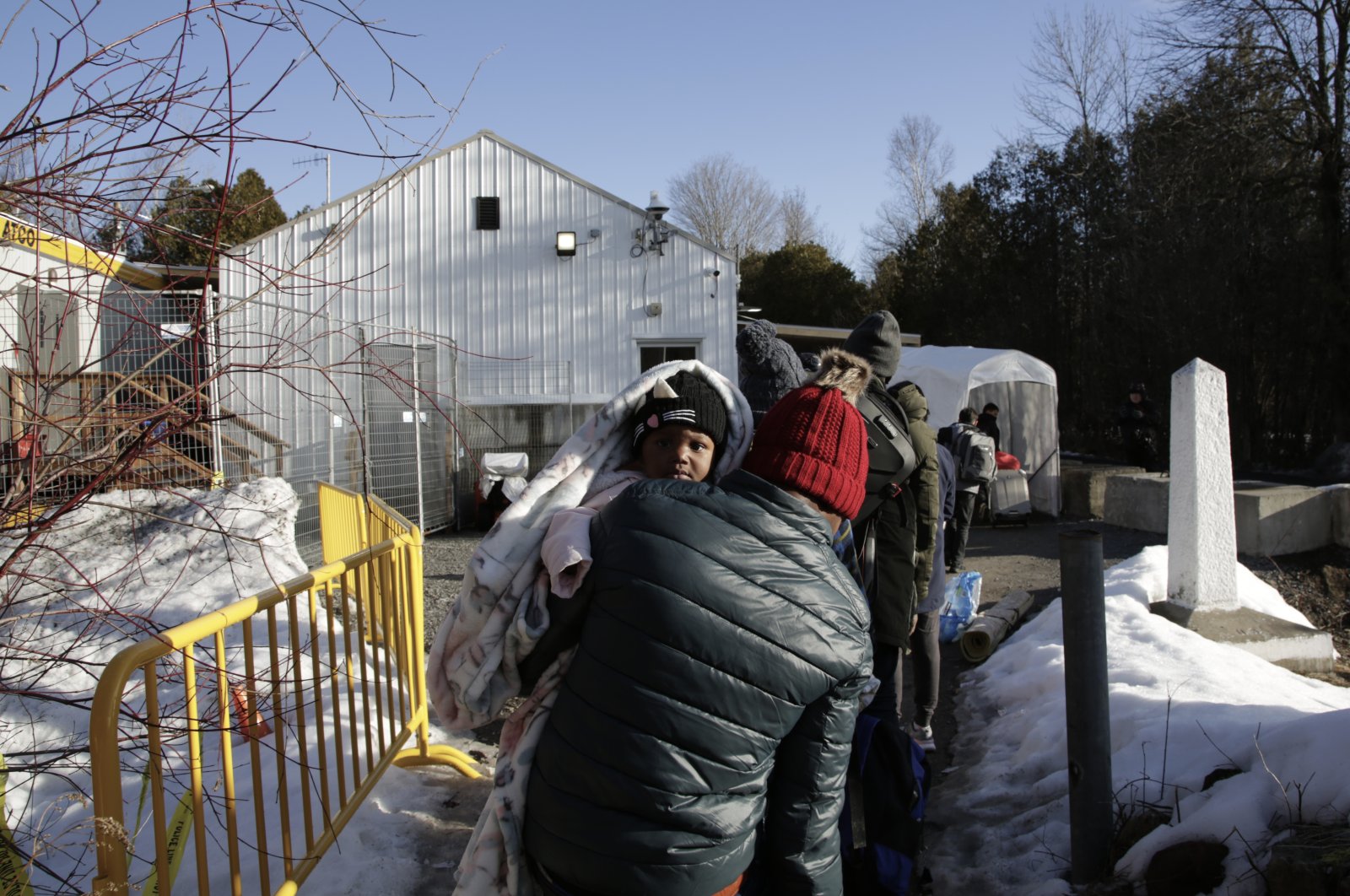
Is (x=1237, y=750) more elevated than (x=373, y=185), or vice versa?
(x=373, y=185)

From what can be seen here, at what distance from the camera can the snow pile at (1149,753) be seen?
3.01 meters

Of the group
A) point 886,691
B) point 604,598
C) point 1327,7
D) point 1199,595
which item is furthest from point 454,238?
point 1327,7

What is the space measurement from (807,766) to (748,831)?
0.17 meters

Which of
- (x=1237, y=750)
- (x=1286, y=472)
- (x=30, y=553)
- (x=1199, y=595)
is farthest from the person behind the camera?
(x=1286, y=472)

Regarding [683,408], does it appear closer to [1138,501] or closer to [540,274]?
[1138,501]

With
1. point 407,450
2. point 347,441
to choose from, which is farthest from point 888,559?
point 407,450

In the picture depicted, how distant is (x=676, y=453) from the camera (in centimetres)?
236

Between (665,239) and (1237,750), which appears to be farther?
(665,239)

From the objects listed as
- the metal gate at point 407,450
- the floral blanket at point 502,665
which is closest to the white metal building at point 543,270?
the metal gate at point 407,450

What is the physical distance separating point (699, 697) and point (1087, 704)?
1.96 metres

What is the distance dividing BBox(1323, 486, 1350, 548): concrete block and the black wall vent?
12.8 m

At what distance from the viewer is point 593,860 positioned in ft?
5.84

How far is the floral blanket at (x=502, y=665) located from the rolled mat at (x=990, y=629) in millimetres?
4995

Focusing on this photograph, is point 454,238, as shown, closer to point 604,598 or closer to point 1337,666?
point 1337,666
